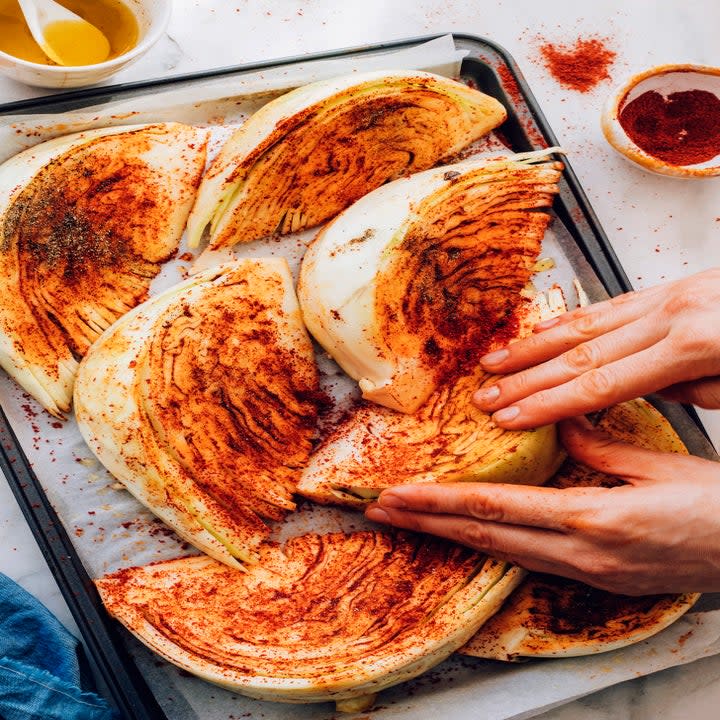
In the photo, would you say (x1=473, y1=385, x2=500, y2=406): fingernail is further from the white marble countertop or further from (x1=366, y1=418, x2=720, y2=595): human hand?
the white marble countertop

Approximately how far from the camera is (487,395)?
230 cm

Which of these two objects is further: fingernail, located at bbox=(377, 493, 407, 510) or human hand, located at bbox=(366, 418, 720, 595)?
fingernail, located at bbox=(377, 493, 407, 510)

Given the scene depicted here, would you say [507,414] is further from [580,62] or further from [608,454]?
[580,62]

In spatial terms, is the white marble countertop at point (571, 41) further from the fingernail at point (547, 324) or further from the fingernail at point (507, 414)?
the fingernail at point (507, 414)

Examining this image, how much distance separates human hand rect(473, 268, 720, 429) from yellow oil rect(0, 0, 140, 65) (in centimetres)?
133

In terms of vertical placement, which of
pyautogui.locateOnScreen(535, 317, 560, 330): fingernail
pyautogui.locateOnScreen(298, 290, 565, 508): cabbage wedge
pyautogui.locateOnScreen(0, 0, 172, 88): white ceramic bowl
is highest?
pyautogui.locateOnScreen(0, 0, 172, 88): white ceramic bowl

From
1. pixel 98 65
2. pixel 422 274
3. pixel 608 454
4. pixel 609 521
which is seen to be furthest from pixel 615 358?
pixel 98 65

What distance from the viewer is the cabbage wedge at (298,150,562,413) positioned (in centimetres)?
235

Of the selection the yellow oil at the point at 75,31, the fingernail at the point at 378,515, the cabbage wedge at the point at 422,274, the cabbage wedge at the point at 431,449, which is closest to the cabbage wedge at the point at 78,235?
the yellow oil at the point at 75,31

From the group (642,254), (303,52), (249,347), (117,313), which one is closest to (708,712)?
(642,254)

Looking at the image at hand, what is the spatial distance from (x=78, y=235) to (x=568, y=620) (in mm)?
1513

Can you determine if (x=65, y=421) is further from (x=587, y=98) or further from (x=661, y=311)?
(x=587, y=98)

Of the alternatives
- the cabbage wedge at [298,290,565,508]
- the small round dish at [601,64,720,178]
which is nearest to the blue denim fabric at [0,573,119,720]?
the cabbage wedge at [298,290,565,508]

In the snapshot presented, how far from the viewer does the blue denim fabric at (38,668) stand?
212 centimetres
